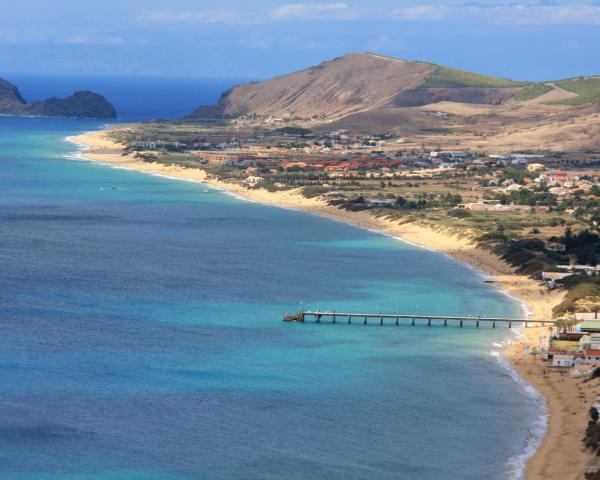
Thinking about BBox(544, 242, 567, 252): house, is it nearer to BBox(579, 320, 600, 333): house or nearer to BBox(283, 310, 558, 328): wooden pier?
BBox(283, 310, 558, 328): wooden pier

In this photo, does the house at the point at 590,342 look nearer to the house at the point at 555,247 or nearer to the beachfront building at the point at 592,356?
the beachfront building at the point at 592,356

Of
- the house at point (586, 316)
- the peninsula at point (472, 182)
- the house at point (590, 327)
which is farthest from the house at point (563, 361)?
the house at point (586, 316)

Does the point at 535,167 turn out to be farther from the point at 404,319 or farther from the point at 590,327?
the point at 590,327

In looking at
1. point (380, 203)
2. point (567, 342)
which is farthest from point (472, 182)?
point (567, 342)

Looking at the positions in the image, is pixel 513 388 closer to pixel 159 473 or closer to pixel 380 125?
pixel 159 473

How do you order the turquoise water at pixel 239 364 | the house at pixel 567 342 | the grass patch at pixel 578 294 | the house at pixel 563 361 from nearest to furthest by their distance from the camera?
the turquoise water at pixel 239 364
the house at pixel 563 361
the house at pixel 567 342
the grass patch at pixel 578 294

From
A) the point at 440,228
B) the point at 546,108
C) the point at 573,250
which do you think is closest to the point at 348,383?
the point at 573,250
